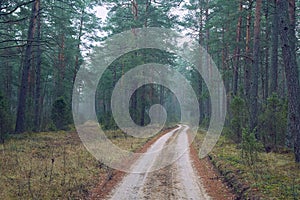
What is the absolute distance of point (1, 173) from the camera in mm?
8352

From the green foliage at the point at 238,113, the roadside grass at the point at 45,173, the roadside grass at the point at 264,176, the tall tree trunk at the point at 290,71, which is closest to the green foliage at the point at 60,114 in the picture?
the roadside grass at the point at 45,173

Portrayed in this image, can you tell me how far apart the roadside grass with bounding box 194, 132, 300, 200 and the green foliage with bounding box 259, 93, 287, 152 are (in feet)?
2.98

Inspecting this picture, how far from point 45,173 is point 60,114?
13.9 meters

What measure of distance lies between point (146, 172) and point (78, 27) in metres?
25.4

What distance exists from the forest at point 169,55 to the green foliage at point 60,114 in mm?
72

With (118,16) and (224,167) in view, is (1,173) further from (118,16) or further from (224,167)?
(118,16)

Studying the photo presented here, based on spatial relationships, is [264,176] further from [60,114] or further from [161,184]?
[60,114]

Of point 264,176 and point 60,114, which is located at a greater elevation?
point 60,114

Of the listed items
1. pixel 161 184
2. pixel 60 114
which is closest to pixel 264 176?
pixel 161 184

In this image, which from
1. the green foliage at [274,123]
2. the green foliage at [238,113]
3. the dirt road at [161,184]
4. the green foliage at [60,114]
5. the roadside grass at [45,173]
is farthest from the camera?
the green foliage at [60,114]

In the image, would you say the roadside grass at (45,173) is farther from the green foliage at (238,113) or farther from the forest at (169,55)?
the green foliage at (238,113)

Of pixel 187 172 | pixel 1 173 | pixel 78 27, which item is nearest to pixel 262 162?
pixel 187 172

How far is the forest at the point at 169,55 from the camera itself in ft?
34.6

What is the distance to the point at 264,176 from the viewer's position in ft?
26.7
